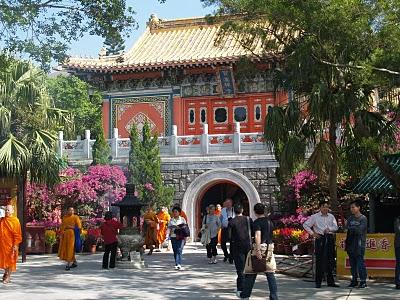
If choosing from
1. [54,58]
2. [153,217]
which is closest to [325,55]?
[54,58]

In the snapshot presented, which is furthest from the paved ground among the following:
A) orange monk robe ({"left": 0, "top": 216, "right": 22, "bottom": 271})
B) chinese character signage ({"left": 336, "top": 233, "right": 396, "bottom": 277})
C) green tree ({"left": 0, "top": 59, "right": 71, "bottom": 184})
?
green tree ({"left": 0, "top": 59, "right": 71, "bottom": 184})

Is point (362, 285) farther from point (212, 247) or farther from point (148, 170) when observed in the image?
point (148, 170)

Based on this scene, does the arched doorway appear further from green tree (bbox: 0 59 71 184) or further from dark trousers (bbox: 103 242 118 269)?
dark trousers (bbox: 103 242 118 269)

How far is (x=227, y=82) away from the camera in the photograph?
2495cm

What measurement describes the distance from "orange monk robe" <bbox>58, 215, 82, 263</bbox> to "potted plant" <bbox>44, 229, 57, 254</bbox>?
189 inches

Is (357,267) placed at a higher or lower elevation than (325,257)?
lower

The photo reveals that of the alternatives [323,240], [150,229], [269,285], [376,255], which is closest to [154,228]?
[150,229]

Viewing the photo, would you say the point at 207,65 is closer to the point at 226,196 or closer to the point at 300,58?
the point at 226,196

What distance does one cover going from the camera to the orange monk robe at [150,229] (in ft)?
56.9

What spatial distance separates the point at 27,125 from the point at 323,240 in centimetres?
922

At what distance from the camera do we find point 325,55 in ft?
38.1

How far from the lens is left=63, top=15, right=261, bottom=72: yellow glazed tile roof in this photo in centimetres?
2461

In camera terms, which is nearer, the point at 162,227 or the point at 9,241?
the point at 9,241

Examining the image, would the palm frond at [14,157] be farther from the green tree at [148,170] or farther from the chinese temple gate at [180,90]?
the chinese temple gate at [180,90]
